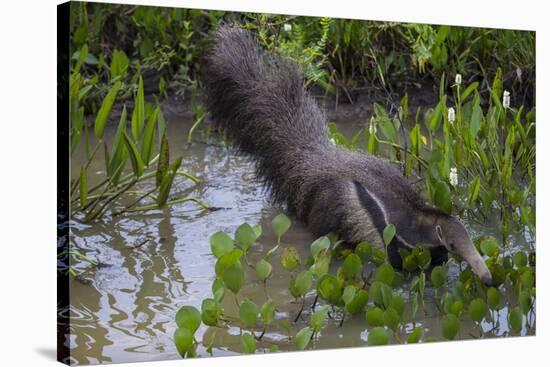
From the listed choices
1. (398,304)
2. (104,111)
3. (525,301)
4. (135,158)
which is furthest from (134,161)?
(525,301)

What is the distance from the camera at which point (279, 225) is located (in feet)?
16.6

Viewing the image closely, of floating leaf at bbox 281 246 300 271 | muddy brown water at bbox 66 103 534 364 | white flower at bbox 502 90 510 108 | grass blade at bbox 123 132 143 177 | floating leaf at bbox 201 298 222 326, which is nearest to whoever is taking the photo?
muddy brown water at bbox 66 103 534 364

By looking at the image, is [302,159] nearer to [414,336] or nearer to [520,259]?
[414,336]

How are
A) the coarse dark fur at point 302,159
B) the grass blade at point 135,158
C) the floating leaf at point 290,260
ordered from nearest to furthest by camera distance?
1. the grass blade at point 135,158
2. the floating leaf at point 290,260
3. the coarse dark fur at point 302,159

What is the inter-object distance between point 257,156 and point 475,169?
4.02 feet

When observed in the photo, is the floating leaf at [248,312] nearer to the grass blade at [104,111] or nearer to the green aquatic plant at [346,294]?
the green aquatic plant at [346,294]

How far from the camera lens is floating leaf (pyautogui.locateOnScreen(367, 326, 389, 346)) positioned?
4.92 m

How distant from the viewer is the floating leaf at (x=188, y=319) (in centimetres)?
455

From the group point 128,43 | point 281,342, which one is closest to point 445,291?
point 281,342

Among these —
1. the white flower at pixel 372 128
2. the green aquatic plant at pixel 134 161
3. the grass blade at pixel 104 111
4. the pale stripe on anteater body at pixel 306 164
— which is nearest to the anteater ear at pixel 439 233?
the pale stripe on anteater body at pixel 306 164

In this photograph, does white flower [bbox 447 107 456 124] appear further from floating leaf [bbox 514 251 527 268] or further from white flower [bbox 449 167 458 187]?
floating leaf [bbox 514 251 527 268]

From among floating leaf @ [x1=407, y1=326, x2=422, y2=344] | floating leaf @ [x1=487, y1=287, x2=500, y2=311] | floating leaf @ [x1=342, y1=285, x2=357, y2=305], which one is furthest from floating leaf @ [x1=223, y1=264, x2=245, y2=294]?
floating leaf @ [x1=487, y1=287, x2=500, y2=311]

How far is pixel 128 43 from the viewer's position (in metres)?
4.74

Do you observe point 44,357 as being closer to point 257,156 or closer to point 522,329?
point 257,156
